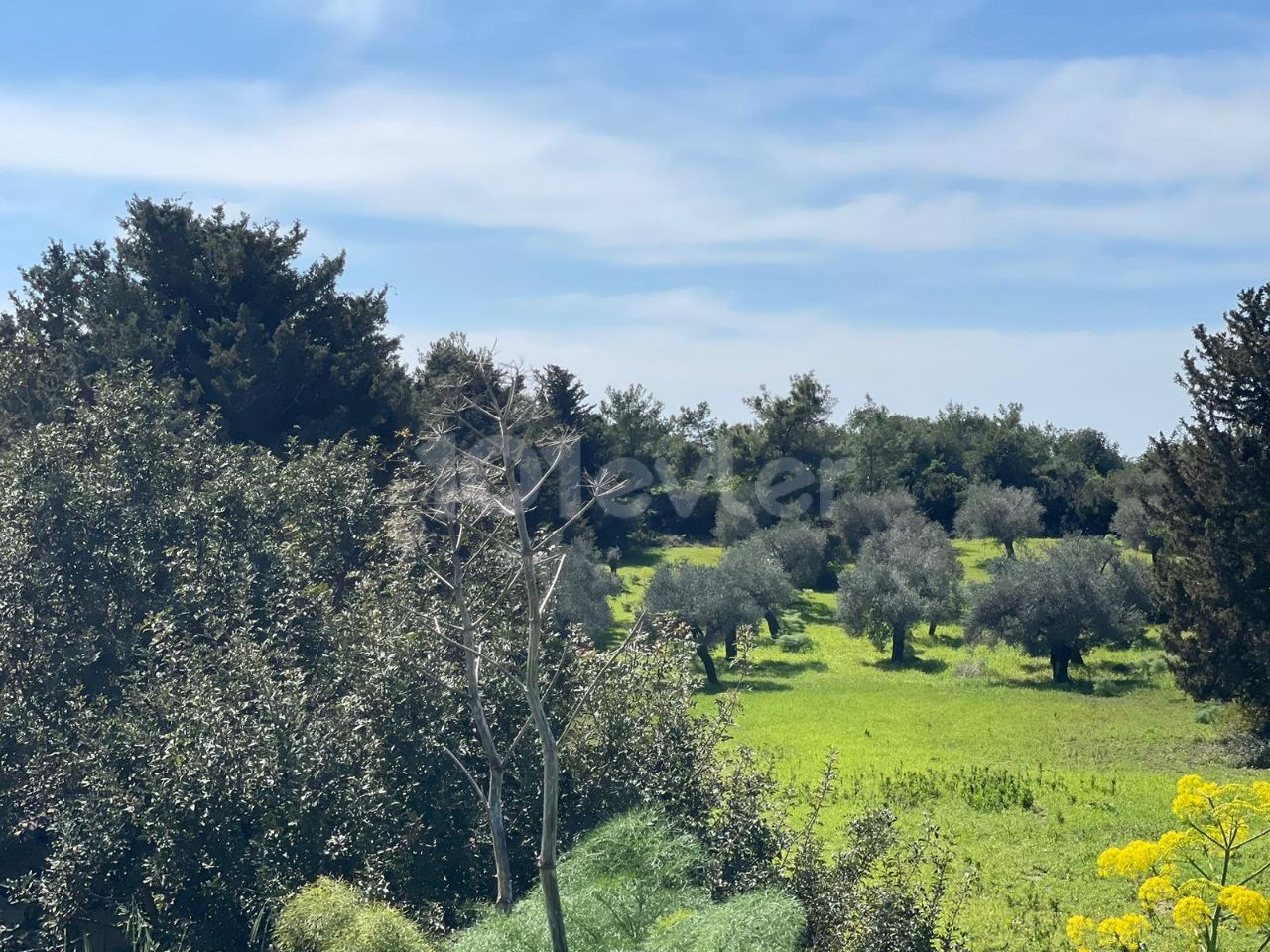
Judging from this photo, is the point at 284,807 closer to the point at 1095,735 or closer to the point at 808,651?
the point at 1095,735

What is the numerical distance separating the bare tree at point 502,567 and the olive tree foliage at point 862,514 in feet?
136

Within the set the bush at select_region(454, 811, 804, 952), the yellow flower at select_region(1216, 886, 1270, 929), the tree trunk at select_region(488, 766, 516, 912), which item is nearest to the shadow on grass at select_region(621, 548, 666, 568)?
the tree trunk at select_region(488, 766, 516, 912)

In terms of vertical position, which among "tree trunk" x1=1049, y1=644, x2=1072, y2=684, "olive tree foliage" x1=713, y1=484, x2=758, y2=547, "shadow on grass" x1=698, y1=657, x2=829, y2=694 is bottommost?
"shadow on grass" x1=698, y1=657, x2=829, y2=694

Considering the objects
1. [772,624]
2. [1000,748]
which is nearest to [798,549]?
[772,624]

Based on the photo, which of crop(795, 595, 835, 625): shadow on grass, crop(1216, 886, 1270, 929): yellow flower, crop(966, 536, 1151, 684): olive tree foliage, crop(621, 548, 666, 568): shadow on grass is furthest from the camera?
crop(621, 548, 666, 568): shadow on grass

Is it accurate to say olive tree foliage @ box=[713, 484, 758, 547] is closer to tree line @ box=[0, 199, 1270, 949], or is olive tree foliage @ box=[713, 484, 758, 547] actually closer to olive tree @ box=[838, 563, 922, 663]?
olive tree @ box=[838, 563, 922, 663]

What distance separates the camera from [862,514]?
2212 inches

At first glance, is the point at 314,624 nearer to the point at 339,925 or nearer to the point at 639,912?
the point at 339,925

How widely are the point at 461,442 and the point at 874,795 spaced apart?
9.89 metres

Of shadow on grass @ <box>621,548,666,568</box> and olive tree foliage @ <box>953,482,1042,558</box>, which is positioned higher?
olive tree foliage @ <box>953,482,1042,558</box>

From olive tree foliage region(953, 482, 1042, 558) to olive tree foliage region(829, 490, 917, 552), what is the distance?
3.55m

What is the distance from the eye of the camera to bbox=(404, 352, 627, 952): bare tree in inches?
246

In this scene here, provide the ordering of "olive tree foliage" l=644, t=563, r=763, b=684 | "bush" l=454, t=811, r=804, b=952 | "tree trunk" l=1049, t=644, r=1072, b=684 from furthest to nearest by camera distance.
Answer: "olive tree foliage" l=644, t=563, r=763, b=684 < "tree trunk" l=1049, t=644, r=1072, b=684 < "bush" l=454, t=811, r=804, b=952

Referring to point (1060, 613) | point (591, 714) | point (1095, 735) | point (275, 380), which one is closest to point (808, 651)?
point (1060, 613)
